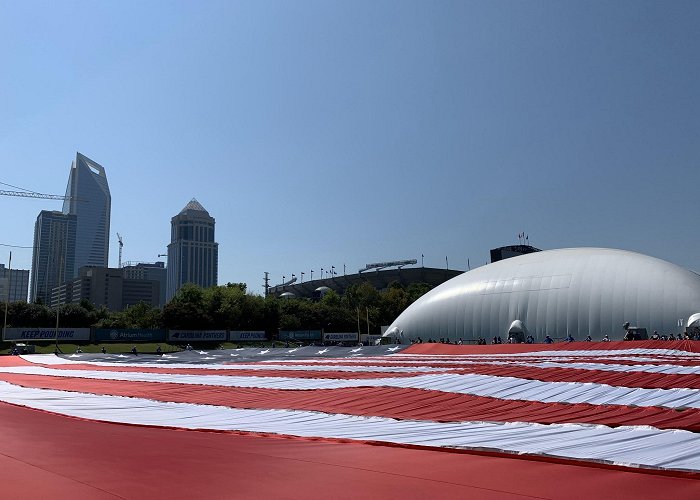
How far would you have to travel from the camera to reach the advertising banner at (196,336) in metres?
59.0

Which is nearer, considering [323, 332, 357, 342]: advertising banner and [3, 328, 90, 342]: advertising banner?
[3, 328, 90, 342]: advertising banner

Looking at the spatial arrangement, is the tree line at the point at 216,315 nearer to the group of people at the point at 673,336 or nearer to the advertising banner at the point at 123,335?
the advertising banner at the point at 123,335

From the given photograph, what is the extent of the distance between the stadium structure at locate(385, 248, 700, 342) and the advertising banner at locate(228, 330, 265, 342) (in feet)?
49.4

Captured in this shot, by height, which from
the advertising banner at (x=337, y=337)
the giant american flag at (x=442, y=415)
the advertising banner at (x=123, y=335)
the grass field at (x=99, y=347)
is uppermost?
the advertising banner at (x=123, y=335)

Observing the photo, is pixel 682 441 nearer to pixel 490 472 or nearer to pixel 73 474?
pixel 490 472

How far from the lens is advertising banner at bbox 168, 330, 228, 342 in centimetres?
5897

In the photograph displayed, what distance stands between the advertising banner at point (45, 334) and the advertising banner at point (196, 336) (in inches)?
312

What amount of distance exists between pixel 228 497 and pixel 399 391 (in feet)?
27.5

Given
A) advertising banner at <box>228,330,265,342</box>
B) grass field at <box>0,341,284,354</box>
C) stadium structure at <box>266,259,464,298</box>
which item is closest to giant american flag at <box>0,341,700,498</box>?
grass field at <box>0,341,284,354</box>

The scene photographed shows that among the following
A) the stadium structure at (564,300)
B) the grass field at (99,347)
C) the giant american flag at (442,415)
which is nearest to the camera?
the giant american flag at (442,415)

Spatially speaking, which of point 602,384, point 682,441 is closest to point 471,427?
point 682,441

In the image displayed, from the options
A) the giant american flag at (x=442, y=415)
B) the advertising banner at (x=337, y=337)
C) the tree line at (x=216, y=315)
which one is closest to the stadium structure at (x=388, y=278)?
the tree line at (x=216, y=315)

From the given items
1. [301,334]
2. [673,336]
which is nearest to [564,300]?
[673,336]

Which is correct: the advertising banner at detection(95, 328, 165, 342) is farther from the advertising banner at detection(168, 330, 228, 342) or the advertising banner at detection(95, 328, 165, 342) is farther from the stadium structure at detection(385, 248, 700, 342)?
the stadium structure at detection(385, 248, 700, 342)
